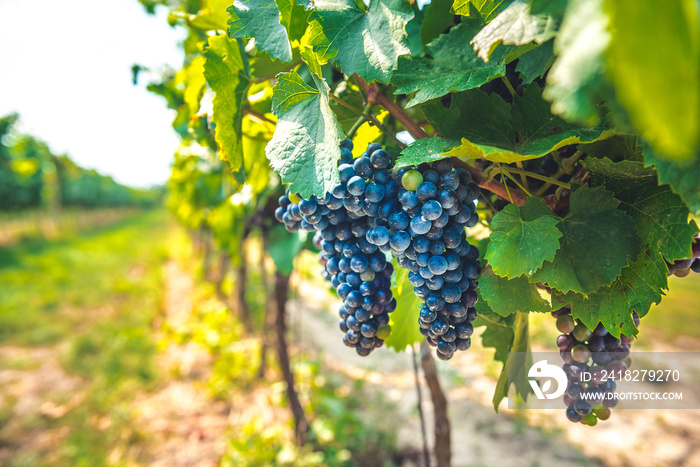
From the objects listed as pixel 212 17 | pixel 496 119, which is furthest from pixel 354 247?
pixel 212 17

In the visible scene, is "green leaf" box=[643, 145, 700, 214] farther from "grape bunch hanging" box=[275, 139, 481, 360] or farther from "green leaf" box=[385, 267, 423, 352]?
"green leaf" box=[385, 267, 423, 352]

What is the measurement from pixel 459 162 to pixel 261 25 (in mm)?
552

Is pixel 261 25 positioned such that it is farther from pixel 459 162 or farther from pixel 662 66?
pixel 662 66

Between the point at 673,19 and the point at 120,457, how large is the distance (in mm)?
4914

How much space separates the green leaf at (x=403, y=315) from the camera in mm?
1123

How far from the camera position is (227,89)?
37.9 inches

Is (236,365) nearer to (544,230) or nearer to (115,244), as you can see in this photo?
(544,230)

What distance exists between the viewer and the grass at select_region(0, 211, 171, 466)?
407 centimetres

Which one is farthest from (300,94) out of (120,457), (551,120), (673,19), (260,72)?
(120,457)

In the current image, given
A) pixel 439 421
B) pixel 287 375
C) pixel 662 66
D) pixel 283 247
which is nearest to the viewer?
pixel 662 66

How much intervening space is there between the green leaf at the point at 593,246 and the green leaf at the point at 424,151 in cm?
28

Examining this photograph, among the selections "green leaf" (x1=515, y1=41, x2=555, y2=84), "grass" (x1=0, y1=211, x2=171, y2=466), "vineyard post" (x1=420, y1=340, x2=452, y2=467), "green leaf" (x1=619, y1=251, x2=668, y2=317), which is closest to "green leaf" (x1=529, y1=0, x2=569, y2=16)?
"green leaf" (x1=515, y1=41, x2=555, y2=84)

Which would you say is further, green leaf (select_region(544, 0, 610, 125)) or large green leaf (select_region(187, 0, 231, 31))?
large green leaf (select_region(187, 0, 231, 31))

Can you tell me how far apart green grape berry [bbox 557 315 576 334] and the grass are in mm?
4516
